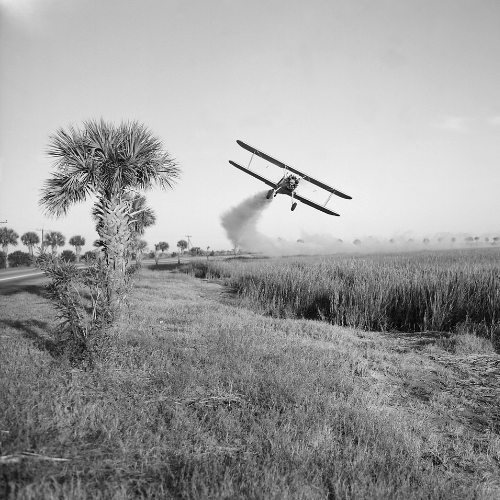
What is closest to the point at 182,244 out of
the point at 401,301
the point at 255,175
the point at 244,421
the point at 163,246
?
the point at 163,246

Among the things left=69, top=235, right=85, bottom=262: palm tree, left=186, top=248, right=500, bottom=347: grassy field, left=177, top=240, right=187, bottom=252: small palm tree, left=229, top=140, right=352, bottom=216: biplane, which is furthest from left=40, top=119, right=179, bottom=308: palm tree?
left=177, top=240, right=187, bottom=252: small palm tree

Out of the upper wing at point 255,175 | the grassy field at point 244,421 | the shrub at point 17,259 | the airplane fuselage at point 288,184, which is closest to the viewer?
the grassy field at point 244,421

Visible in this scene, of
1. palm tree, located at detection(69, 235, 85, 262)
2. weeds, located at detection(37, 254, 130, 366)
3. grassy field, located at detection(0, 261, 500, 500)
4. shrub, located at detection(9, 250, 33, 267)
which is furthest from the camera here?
palm tree, located at detection(69, 235, 85, 262)

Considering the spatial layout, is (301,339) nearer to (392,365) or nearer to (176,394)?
(392,365)

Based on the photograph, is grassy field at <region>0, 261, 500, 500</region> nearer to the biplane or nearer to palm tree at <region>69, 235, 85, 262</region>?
the biplane

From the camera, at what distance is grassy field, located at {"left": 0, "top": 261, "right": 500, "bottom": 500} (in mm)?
3342

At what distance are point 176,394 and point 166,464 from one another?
1853 mm

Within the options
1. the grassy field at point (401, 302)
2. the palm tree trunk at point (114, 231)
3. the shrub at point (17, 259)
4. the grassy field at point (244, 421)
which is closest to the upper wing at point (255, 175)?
the grassy field at point (401, 302)

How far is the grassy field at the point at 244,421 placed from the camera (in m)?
3.34

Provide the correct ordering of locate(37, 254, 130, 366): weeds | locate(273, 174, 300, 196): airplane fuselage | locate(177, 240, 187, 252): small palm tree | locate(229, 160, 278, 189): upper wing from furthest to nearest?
locate(177, 240, 187, 252): small palm tree < locate(229, 160, 278, 189): upper wing < locate(273, 174, 300, 196): airplane fuselage < locate(37, 254, 130, 366): weeds

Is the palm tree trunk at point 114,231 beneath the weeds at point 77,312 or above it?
above

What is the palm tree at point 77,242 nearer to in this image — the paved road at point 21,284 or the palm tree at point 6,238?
the palm tree at point 6,238

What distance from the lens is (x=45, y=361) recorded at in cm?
649

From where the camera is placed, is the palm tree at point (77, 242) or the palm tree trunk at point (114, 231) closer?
the palm tree trunk at point (114, 231)
